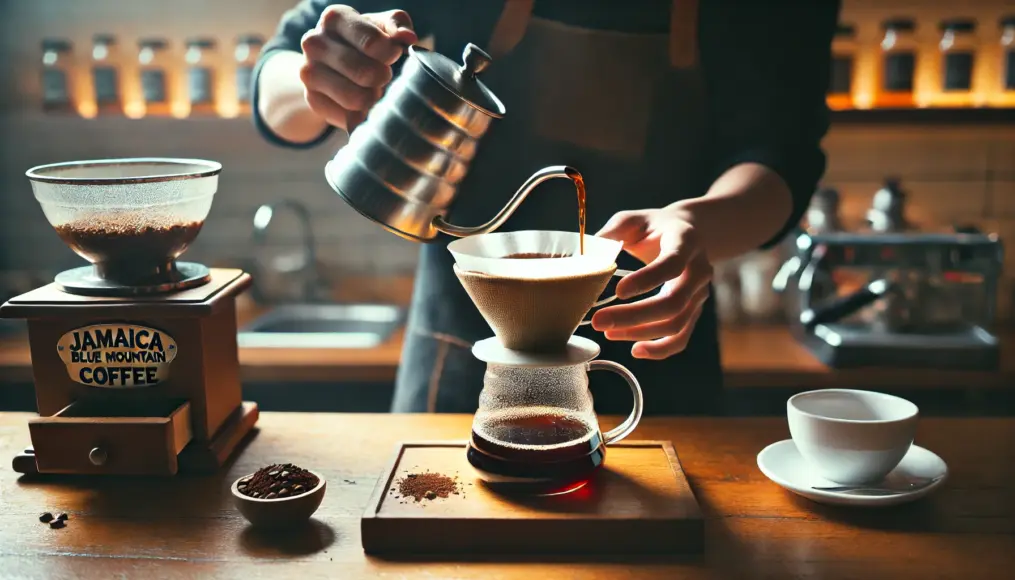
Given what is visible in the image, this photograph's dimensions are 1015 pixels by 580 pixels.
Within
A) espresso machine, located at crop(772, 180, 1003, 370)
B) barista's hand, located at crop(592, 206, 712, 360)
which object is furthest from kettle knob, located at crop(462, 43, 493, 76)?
espresso machine, located at crop(772, 180, 1003, 370)

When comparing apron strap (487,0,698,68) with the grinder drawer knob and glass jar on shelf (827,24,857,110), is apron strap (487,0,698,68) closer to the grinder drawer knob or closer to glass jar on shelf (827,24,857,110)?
the grinder drawer knob

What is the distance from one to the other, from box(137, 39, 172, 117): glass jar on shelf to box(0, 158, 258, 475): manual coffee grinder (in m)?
2.00

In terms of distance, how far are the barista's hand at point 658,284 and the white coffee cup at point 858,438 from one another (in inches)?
7.0

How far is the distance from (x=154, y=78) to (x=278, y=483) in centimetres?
243

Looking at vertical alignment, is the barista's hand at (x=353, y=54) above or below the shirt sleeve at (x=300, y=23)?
below

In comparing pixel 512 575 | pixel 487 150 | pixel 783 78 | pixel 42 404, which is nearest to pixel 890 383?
pixel 783 78

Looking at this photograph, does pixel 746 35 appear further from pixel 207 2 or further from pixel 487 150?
pixel 207 2

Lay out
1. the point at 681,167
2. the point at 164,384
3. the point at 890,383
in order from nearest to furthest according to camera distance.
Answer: the point at 164,384 < the point at 681,167 < the point at 890,383

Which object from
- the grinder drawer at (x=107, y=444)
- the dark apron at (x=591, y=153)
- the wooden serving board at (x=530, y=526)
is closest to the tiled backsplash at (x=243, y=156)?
the dark apron at (x=591, y=153)

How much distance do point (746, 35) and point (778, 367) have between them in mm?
1246

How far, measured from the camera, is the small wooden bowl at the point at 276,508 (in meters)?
1.06

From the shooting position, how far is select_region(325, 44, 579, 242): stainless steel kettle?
113 cm

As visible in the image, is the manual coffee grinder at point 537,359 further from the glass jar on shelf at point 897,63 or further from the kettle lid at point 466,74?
the glass jar on shelf at point 897,63

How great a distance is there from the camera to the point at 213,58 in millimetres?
3217
